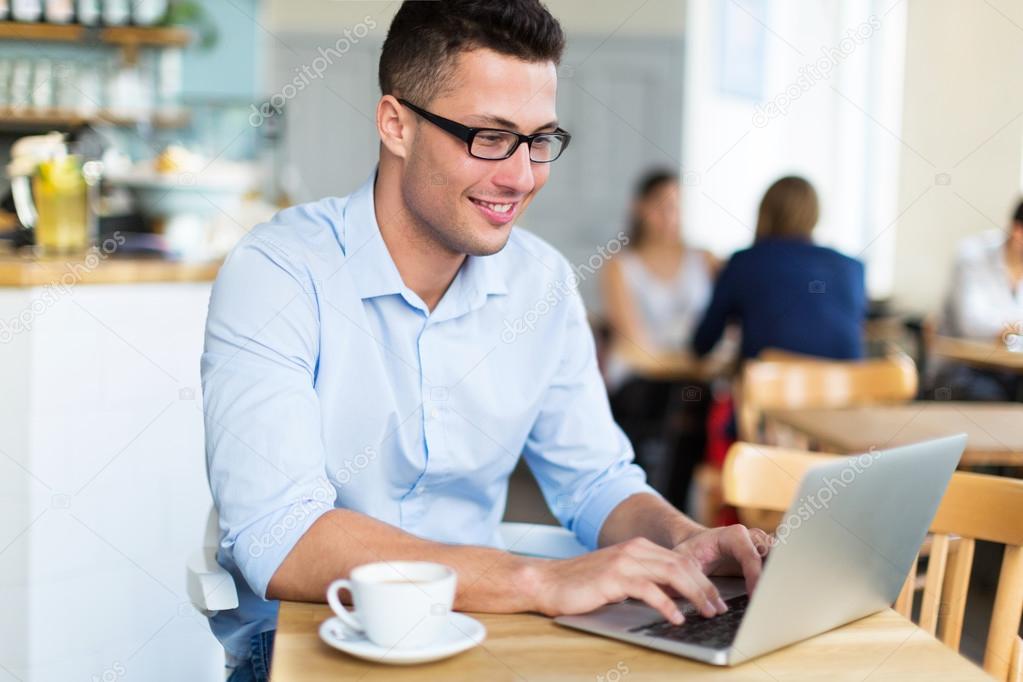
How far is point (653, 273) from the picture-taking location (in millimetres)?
4590

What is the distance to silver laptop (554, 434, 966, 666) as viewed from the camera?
0.90m

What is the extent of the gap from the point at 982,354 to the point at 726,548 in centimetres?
287

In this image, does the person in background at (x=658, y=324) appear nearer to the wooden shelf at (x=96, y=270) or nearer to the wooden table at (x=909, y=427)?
the wooden table at (x=909, y=427)

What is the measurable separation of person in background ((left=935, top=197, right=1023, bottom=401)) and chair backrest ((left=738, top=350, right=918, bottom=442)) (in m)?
1.20

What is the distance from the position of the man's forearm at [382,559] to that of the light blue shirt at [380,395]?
0.10 ft

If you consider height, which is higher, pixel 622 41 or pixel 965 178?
pixel 622 41

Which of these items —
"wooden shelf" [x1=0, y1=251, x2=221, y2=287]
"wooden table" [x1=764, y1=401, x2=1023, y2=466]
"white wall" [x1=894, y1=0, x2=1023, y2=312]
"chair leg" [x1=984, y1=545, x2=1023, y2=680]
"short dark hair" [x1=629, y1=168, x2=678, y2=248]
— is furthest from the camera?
"white wall" [x1=894, y1=0, x2=1023, y2=312]

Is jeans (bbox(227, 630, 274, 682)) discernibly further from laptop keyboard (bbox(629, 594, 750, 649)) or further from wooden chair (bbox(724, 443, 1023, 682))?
wooden chair (bbox(724, 443, 1023, 682))

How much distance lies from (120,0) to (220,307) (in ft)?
16.3

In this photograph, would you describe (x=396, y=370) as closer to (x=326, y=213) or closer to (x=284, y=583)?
(x=326, y=213)

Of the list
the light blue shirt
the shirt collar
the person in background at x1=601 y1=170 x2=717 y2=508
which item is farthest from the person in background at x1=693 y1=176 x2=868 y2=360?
the shirt collar

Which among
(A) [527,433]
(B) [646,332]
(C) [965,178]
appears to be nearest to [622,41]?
(C) [965,178]

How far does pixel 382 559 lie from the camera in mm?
1123

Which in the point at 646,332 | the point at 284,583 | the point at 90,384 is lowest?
the point at 646,332
